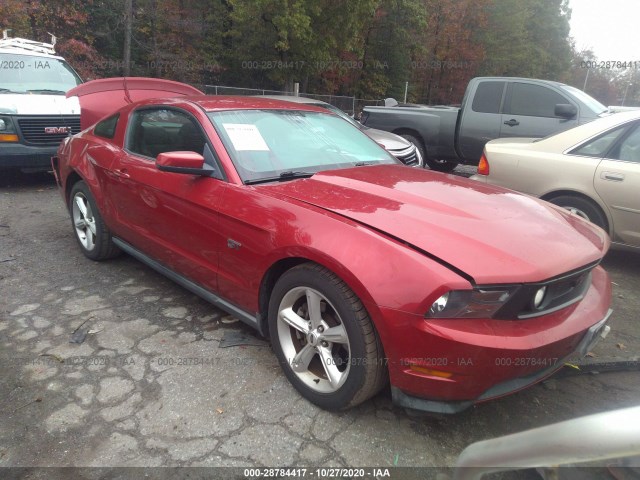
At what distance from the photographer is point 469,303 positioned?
1844mm

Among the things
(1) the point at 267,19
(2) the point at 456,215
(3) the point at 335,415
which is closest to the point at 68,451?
(3) the point at 335,415

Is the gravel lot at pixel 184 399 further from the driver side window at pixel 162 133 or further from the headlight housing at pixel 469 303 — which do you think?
the driver side window at pixel 162 133

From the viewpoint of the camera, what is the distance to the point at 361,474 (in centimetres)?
197

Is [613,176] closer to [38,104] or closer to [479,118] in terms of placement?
[479,118]

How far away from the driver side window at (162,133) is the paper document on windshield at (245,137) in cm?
20

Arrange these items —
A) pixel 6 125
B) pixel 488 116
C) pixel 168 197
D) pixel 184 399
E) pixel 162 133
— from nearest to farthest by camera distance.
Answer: pixel 184 399 → pixel 168 197 → pixel 162 133 → pixel 6 125 → pixel 488 116

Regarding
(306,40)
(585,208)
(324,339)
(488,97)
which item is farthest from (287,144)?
(306,40)

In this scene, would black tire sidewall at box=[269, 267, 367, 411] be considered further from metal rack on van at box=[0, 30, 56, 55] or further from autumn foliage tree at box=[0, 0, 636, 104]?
autumn foliage tree at box=[0, 0, 636, 104]

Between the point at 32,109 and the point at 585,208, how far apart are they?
7184 millimetres

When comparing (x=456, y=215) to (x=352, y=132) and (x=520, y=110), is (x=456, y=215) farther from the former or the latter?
(x=520, y=110)

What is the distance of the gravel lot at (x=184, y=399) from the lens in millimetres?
2080

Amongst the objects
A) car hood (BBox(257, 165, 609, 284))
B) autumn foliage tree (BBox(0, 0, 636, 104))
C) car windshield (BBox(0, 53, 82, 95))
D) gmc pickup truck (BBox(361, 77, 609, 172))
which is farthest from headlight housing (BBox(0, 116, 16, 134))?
autumn foliage tree (BBox(0, 0, 636, 104))

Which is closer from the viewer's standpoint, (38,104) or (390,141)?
(38,104)

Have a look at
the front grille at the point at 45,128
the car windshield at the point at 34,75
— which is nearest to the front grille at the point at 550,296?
the front grille at the point at 45,128
